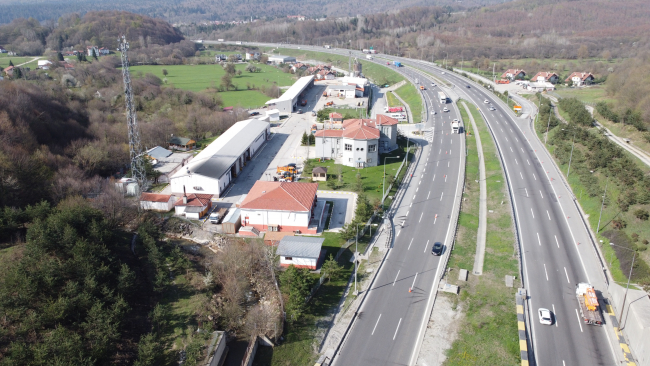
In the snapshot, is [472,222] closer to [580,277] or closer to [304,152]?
[580,277]

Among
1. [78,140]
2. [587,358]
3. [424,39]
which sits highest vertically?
[424,39]

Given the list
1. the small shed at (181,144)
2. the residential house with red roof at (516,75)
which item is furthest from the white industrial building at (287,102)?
the residential house with red roof at (516,75)

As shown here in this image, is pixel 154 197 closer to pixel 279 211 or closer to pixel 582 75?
pixel 279 211

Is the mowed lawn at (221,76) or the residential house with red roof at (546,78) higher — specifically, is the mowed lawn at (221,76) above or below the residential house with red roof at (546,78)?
below

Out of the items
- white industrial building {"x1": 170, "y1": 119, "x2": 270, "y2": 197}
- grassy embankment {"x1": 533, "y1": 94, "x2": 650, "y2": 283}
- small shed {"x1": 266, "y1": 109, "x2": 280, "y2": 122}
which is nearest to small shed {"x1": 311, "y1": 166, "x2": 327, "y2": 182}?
white industrial building {"x1": 170, "y1": 119, "x2": 270, "y2": 197}

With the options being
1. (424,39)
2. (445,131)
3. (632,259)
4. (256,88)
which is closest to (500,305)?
(632,259)

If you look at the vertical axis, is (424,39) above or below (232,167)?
above

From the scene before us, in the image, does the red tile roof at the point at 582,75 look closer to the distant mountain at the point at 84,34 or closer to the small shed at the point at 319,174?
the small shed at the point at 319,174
